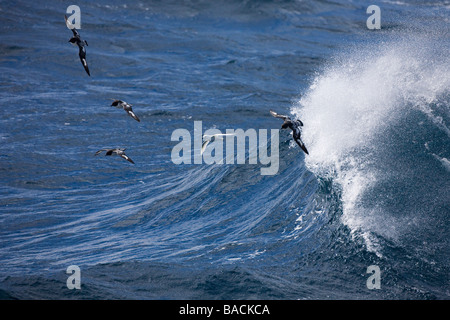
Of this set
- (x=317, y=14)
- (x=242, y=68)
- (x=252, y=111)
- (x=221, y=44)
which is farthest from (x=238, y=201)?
(x=317, y=14)

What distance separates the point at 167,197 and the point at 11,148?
5566 mm

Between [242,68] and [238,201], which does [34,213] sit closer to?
[238,201]
